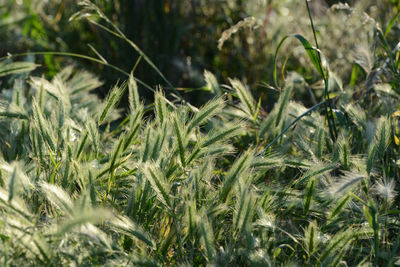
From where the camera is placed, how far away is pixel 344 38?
2.81 m

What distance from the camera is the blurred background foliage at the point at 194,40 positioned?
265cm

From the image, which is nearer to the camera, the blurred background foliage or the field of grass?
the field of grass

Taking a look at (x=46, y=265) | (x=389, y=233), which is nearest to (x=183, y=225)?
(x=46, y=265)

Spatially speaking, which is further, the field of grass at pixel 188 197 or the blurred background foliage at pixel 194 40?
the blurred background foliage at pixel 194 40

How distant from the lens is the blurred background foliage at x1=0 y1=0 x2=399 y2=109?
2652 mm

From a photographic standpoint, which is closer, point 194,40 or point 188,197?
point 188,197

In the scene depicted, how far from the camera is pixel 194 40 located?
2893 millimetres

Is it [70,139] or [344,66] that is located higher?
[70,139]

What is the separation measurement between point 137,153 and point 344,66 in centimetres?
158

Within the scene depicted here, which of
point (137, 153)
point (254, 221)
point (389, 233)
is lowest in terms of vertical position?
point (389, 233)

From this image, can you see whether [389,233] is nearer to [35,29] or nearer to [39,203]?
[39,203]

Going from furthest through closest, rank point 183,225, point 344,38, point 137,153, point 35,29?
point 35,29 → point 344,38 → point 137,153 → point 183,225

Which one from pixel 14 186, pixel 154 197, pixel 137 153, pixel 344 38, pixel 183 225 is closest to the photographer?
pixel 14 186

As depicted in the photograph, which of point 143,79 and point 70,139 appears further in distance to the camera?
point 143,79
